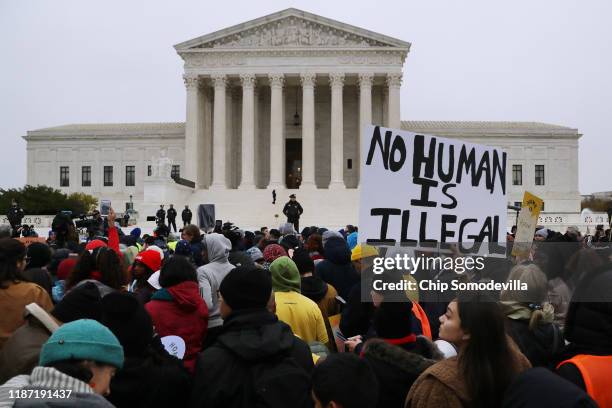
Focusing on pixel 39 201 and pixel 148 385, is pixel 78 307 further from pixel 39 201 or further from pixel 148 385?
pixel 39 201

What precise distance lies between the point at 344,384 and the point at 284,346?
78 cm

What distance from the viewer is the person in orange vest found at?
3.68m


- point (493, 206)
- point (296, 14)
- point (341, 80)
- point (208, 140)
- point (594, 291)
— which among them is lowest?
point (594, 291)

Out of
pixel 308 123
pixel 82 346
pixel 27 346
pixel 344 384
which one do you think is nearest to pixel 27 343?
pixel 27 346

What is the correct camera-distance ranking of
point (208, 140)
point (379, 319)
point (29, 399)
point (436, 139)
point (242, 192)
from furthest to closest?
point (208, 140) < point (242, 192) < point (436, 139) < point (379, 319) < point (29, 399)

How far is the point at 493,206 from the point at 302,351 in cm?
293

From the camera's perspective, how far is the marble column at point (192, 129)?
55.1m

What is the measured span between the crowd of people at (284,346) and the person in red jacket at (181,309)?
0.01 meters

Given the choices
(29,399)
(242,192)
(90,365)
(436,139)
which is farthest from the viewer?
(242,192)

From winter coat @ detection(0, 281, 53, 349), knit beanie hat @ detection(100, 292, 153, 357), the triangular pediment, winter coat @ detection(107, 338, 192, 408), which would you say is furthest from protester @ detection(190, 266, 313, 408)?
the triangular pediment

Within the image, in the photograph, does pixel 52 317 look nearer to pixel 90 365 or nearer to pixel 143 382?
pixel 143 382

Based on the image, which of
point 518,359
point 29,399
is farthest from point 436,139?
point 29,399

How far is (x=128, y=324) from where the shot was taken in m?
4.29

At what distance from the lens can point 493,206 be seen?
658 cm
